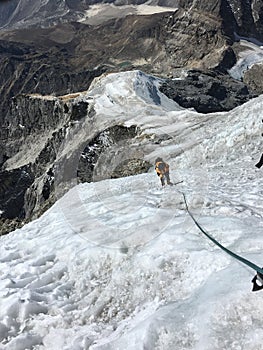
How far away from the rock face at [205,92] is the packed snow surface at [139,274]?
52.1 metres

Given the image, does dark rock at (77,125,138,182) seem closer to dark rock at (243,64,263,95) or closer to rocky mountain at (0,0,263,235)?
rocky mountain at (0,0,263,235)

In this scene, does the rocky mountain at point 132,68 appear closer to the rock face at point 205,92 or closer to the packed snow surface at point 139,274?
the rock face at point 205,92

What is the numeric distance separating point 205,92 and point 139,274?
7244 cm

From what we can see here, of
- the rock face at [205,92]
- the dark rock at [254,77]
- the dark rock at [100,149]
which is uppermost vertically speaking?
the dark rock at [100,149]

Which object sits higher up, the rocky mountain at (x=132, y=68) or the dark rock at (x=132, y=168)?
the dark rock at (x=132, y=168)

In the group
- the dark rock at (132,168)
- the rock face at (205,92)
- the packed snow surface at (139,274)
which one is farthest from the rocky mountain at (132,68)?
the packed snow surface at (139,274)

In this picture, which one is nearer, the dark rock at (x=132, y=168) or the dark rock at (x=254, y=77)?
the dark rock at (x=132, y=168)

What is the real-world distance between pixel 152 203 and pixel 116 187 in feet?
17.7

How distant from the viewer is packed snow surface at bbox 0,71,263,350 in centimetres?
665

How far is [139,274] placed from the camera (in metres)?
8.52

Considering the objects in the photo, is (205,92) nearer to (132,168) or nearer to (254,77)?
(254,77)

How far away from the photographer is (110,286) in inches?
334

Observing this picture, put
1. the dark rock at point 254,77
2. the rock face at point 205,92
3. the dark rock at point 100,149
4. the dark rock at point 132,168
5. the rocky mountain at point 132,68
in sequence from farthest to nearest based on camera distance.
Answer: the dark rock at point 254,77 → the rock face at point 205,92 → the rocky mountain at point 132,68 → the dark rock at point 100,149 → the dark rock at point 132,168

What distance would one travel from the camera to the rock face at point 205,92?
67188 millimetres
